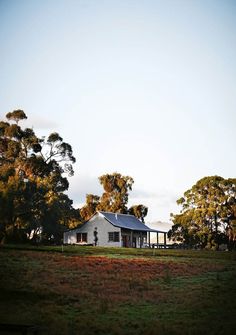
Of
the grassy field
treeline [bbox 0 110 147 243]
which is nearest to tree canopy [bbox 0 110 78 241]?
treeline [bbox 0 110 147 243]

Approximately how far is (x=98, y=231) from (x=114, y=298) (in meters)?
45.6

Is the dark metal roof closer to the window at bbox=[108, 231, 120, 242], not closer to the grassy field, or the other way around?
the window at bbox=[108, 231, 120, 242]

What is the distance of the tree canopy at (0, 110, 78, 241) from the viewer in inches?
1986

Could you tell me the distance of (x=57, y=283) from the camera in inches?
899

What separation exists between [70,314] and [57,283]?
6.96 m

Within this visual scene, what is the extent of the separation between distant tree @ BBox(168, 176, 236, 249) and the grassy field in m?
34.8

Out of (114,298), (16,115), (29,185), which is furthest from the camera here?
(16,115)

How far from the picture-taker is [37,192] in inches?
2109

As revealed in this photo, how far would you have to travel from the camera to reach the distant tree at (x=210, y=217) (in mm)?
65938

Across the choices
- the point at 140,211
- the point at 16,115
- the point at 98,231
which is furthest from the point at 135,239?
the point at 16,115

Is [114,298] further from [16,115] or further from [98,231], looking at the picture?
[16,115]

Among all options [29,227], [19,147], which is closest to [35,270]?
[29,227]

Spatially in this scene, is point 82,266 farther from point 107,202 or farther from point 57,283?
point 107,202

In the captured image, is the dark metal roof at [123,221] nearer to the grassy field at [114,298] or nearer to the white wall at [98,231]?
the white wall at [98,231]
